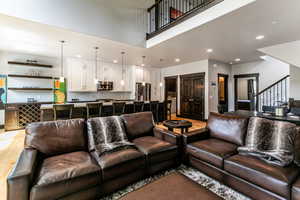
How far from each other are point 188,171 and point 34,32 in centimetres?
473

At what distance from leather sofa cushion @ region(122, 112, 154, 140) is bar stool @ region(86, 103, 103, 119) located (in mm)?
2024

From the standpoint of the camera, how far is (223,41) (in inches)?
158

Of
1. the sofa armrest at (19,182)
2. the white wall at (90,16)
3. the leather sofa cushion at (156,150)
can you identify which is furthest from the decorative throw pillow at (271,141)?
the white wall at (90,16)

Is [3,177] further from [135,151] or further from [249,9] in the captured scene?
[249,9]

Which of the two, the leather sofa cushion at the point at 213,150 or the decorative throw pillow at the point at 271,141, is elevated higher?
the decorative throw pillow at the point at 271,141

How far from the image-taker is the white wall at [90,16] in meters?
2.92

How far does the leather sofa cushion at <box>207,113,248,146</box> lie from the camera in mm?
2283

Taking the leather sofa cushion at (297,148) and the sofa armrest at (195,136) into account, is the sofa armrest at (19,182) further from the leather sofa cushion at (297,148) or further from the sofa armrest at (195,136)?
the leather sofa cushion at (297,148)

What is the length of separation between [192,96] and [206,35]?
3.50 m

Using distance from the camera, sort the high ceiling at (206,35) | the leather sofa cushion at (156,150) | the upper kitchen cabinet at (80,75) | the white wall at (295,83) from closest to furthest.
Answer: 1. the leather sofa cushion at (156,150)
2. the high ceiling at (206,35)
3. the white wall at (295,83)
4. the upper kitchen cabinet at (80,75)

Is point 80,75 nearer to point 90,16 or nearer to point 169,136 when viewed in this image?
point 90,16

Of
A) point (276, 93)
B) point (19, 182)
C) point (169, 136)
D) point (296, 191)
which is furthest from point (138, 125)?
point (276, 93)

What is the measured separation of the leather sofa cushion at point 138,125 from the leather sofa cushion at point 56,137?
0.75 meters

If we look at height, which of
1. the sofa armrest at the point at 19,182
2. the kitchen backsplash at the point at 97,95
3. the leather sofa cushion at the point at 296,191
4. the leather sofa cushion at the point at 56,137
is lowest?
the leather sofa cushion at the point at 296,191
